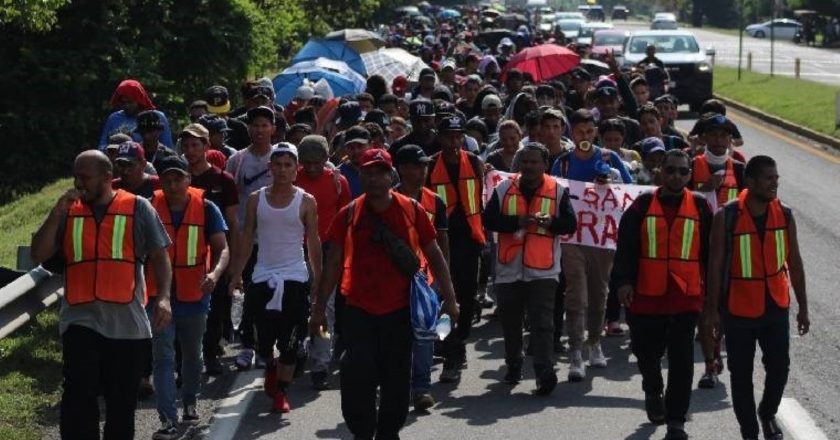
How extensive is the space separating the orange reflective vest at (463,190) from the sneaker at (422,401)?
1.62 metres

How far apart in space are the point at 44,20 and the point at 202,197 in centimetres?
590

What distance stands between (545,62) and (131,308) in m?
15.0

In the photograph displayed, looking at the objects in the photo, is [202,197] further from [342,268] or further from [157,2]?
[157,2]

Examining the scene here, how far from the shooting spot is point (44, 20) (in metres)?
15.6

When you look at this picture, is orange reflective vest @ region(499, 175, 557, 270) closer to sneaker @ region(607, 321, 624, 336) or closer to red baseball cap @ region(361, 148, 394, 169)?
sneaker @ region(607, 321, 624, 336)

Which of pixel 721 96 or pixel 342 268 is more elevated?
pixel 342 268

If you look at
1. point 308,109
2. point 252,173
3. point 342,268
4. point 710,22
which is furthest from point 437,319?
point 710,22

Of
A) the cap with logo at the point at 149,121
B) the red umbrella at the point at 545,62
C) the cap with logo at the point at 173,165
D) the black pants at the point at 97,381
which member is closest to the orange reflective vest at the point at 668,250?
the cap with logo at the point at 173,165

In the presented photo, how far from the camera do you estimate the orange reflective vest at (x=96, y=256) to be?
27.5 feet

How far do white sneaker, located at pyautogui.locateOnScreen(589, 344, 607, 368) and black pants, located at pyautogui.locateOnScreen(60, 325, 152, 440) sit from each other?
4.31 metres

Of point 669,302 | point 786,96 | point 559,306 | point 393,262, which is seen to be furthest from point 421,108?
point 786,96

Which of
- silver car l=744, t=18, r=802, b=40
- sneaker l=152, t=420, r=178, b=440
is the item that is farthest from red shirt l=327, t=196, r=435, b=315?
silver car l=744, t=18, r=802, b=40

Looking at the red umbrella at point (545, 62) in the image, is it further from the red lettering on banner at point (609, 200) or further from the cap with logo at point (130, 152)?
the cap with logo at point (130, 152)

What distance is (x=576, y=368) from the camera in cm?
1155
